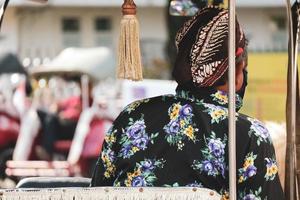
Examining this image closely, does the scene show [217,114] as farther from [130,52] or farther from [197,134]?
[130,52]

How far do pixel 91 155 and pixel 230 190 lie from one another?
7.63m

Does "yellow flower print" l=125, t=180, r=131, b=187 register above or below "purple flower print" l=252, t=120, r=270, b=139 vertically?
below

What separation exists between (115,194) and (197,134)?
0.33 meters

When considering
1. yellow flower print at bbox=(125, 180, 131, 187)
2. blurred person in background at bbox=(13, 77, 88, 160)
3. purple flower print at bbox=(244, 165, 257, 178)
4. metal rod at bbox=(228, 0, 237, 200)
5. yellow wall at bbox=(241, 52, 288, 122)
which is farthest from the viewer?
yellow wall at bbox=(241, 52, 288, 122)

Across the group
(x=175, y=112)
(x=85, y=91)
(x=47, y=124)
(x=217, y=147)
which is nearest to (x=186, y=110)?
(x=175, y=112)

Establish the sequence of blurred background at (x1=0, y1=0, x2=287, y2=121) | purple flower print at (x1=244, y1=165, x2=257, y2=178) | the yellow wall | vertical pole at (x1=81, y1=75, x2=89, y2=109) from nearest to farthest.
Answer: purple flower print at (x1=244, y1=165, x2=257, y2=178), the yellow wall, vertical pole at (x1=81, y1=75, x2=89, y2=109), blurred background at (x1=0, y1=0, x2=287, y2=121)

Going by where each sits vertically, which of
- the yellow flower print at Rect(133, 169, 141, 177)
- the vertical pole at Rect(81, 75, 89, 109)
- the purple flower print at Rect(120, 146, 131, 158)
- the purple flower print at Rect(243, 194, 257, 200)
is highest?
the purple flower print at Rect(120, 146, 131, 158)

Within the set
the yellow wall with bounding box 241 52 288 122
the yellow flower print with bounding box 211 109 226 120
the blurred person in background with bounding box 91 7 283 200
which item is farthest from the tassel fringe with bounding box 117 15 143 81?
the yellow wall with bounding box 241 52 288 122

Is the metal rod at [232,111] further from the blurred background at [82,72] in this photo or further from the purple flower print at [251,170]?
the blurred background at [82,72]

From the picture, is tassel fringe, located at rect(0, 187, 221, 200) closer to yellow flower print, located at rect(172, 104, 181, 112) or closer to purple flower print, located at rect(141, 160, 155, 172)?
purple flower print, located at rect(141, 160, 155, 172)

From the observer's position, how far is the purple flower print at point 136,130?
8.54 feet

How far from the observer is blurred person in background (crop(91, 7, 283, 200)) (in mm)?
2479

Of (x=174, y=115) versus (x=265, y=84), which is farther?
(x=265, y=84)

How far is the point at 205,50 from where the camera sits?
2561 mm
